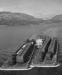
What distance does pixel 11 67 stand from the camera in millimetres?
8141

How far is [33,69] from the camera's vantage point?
25.9 feet

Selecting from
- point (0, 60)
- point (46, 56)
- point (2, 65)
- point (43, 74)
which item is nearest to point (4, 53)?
point (0, 60)

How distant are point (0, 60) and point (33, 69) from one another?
2.32 m

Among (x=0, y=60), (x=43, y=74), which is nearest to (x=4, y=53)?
(x=0, y=60)

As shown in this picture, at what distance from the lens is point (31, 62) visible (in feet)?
28.5

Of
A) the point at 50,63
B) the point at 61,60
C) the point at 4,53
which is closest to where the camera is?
the point at 50,63

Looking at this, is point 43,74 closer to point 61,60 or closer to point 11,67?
point 11,67

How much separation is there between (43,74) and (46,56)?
43.7 inches

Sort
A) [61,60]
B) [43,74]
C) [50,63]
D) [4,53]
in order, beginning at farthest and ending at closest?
[4,53] → [61,60] → [50,63] → [43,74]

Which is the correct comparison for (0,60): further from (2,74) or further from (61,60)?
(61,60)

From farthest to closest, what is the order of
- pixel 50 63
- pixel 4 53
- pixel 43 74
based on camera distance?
pixel 4 53, pixel 50 63, pixel 43 74

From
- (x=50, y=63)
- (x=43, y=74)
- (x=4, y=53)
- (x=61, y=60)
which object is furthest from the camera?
(x=4, y=53)

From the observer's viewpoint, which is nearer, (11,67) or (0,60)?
(11,67)

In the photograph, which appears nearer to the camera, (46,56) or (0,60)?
(46,56)
